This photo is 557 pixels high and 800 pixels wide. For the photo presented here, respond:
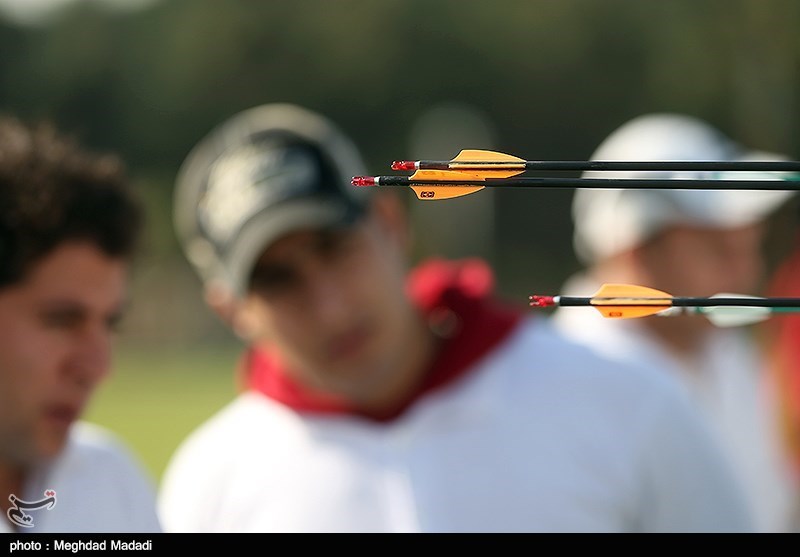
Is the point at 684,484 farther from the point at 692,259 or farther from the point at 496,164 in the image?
the point at 692,259

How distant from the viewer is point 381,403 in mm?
2197

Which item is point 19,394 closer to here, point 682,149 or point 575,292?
point 682,149

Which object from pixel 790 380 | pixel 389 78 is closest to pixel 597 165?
pixel 790 380

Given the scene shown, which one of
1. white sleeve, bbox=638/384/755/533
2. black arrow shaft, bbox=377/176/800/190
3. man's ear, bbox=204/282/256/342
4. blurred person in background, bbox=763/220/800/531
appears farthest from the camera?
blurred person in background, bbox=763/220/800/531

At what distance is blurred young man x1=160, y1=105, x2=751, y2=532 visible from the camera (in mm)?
1944

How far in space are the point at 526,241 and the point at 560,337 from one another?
19.9 metres

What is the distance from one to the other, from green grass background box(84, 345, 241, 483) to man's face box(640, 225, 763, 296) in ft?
23.5

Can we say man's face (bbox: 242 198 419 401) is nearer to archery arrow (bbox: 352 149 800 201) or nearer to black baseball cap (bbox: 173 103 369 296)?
black baseball cap (bbox: 173 103 369 296)

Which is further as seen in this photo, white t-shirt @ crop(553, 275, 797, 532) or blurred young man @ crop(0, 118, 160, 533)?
white t-shirt @ crop(553, 275, 797, 532)

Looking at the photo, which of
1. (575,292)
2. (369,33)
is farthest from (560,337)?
(369,33)

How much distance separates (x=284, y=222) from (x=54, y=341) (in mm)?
636

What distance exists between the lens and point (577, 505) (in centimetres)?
192

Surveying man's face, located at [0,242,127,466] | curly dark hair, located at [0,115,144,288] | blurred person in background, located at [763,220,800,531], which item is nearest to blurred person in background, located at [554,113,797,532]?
blurred person in background, located at [763,220,800,531]

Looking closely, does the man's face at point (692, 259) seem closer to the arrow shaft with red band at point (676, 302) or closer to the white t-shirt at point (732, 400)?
the white t-shirt at point (732, 400)
